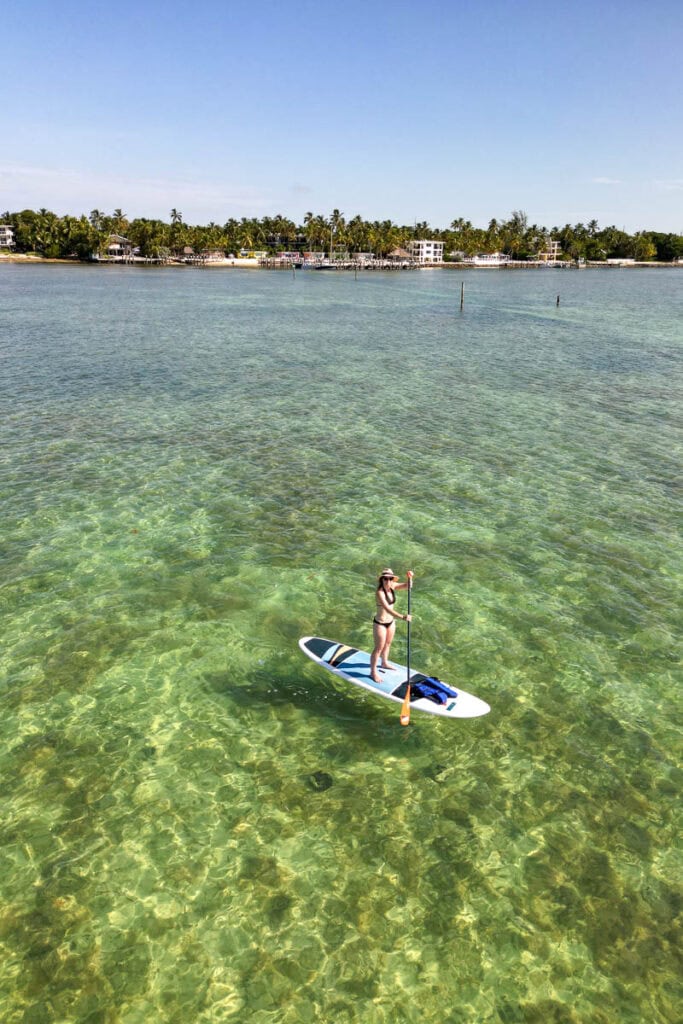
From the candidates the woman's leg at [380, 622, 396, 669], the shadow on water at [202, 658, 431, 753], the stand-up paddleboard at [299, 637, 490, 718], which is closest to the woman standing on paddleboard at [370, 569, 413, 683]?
the woman's leg at [380, 622, 396, 669]

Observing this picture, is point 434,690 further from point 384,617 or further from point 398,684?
point 384,617

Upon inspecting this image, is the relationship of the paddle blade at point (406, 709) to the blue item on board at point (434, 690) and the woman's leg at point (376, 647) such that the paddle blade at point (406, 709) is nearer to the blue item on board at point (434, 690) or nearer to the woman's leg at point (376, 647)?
the blue item on board at point (434, 690)

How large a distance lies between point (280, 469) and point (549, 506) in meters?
11.8

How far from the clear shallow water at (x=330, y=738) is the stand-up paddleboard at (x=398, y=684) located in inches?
20.4

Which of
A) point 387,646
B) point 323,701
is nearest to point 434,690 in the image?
point 387,646

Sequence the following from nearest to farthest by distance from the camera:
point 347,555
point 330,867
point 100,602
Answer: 1. point 330,867
2. point 100,602
3. point 347,555

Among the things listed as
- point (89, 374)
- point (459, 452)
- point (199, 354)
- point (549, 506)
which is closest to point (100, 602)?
point (549, 506)

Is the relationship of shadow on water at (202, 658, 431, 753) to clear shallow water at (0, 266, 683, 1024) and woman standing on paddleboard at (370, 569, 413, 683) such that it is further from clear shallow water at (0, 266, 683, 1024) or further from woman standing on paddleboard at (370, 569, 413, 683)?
woman standing on paddleboard at (370, 569, 413, 683)

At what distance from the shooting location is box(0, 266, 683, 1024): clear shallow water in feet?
29.0

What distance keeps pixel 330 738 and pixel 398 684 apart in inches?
73.6

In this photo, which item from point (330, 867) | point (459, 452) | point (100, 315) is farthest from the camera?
point (100, 315)

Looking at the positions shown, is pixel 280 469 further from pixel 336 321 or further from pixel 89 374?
pixel 336 321

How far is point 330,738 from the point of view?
42.2 feet

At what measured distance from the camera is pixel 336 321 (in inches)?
3597
